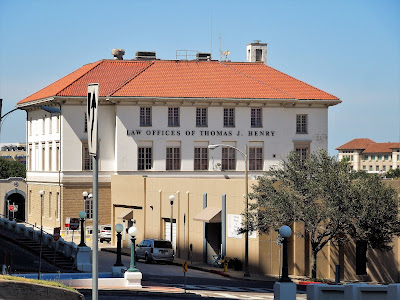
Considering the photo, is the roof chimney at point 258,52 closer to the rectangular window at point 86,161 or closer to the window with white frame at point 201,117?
the window with white frame at point 201,117

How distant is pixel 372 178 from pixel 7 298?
109 ft

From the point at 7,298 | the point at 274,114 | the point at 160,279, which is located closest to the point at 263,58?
the point at 274,114

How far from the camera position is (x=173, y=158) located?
80.4 metres

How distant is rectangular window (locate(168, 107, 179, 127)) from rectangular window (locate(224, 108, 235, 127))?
4.34 metres

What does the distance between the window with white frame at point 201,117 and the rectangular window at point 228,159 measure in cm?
290

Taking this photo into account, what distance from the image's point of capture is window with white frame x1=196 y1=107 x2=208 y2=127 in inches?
3191

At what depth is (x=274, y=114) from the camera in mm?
82625

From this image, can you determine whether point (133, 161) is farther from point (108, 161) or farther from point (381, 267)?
point (381, 267)

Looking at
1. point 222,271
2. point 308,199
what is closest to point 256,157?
point 222,271

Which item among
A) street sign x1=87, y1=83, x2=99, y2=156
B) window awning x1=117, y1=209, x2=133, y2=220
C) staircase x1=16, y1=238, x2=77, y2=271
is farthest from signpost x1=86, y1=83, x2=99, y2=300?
window awning x1=117, y1=209, x2=133, y2=220

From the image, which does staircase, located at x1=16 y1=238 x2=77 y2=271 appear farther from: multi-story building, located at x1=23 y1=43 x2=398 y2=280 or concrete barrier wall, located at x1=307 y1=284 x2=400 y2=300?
concrete barrier wall, located at x1=307 y1=284 x2=400 y2=300

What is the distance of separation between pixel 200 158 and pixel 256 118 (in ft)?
20.2

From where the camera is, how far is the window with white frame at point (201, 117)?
81.1 metres

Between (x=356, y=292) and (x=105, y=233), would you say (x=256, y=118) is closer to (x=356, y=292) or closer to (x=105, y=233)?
(x=105, y=233)
